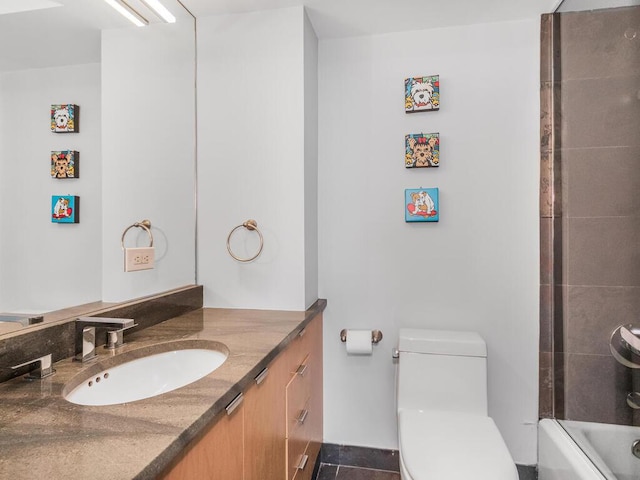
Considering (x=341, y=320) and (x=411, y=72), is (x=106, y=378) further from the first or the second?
(x=411, y=72)

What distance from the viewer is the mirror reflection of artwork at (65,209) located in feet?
3.72

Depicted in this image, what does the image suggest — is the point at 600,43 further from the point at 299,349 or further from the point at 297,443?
the point at 297,443

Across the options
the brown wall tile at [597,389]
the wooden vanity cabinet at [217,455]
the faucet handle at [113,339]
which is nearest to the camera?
the wooden vanity cabinet at [217,455]

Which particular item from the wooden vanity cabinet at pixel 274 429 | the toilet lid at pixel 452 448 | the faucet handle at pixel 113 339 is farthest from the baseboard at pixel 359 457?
the faucet handle at pixel 113 339

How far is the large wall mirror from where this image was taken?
1.02m

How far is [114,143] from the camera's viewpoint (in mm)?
1429

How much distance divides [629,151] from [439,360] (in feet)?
3.92

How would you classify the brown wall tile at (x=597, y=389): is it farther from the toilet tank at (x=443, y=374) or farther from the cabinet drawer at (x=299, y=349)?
the cabinet drawer at (x=299, y=349)

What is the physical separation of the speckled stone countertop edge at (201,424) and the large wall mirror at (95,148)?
2.01 ft

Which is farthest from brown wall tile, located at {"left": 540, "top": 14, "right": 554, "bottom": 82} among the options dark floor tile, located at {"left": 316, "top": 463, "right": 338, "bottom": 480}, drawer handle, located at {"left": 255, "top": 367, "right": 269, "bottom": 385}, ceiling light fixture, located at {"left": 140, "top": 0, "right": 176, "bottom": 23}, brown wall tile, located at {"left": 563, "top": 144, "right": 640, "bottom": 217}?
dark floor tile, located at {"left": 316, "top": 463, "right": 338, "bottom": 480}

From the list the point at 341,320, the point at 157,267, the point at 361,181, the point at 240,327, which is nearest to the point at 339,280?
the point at 341,320

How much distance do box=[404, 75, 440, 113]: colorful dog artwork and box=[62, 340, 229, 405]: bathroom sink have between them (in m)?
1.52

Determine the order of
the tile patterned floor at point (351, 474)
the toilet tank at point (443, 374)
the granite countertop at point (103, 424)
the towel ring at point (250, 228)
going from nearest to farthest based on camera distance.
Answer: the granite countertop at point (103, 424)
the toilet tank at point (443, 374)
the towel ring at point (250, 228)
the tile patterned floor at point (351, 474)

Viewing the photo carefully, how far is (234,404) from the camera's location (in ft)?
3.07
